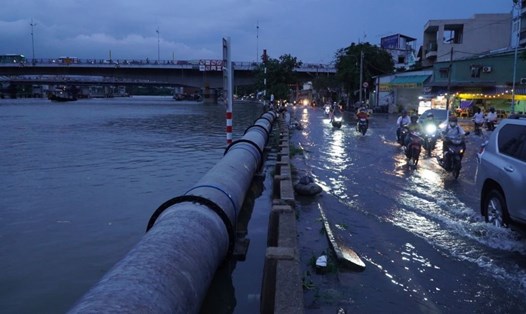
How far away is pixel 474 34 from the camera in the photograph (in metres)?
55.2

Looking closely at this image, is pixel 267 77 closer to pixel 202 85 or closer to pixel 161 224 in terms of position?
pixel 202 85

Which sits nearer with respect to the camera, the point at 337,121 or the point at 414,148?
the point at 414,148

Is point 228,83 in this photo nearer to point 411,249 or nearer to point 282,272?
point 411,249

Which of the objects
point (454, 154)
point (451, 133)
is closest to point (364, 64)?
point (451, 133)

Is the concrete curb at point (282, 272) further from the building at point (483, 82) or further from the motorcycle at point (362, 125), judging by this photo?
the building at point (483, 82)

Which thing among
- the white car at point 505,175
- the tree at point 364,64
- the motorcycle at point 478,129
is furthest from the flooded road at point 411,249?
the tree at point 364,64

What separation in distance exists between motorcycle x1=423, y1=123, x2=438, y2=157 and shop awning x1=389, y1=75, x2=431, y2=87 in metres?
29.6

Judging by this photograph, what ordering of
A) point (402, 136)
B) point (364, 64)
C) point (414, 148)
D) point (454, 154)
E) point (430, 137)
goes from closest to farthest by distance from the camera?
point (454, 154) → point (414, 148) → point (430, 137) → point (402, 136) → point (364, 64)

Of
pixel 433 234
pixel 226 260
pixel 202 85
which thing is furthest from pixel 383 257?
pixel 202 85

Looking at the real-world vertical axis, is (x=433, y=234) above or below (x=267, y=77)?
below

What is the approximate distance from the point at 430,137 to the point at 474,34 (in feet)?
147

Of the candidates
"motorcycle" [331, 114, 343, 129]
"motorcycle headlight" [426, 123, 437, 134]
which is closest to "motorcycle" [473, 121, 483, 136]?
"motorcycle" [331, 114, 343, 129]

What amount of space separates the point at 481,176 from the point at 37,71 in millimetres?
83957

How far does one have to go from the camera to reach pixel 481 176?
769cm
